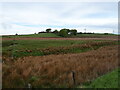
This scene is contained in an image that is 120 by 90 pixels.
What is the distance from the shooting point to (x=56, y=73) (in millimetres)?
11047

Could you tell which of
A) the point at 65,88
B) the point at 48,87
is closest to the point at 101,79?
the point at 65,88

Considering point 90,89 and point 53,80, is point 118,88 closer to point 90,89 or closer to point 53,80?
point 90,89

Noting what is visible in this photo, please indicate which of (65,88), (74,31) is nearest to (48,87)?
(65,88)

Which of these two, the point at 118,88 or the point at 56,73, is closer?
the point at 118,88

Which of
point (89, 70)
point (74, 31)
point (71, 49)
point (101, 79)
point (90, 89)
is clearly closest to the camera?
point (90, 89)

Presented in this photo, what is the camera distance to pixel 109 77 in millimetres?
10586

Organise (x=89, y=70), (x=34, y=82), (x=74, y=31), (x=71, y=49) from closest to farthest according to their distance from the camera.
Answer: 1. (x=34, y=82)
2. (x=89, y=70)
3. (x=71, y=49)
4. (x=74, y=31)

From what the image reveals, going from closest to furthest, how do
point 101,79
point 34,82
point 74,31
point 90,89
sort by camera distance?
point 90,89 < point 34,82 < point 101,79 < point 74,31

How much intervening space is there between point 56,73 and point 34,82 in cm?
207

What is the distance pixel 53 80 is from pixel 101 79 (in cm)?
284

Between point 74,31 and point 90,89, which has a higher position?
point 74,31

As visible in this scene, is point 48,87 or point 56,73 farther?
point 56,73

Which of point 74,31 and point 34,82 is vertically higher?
point 74,31

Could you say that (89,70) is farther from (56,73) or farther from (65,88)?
(65,88)
